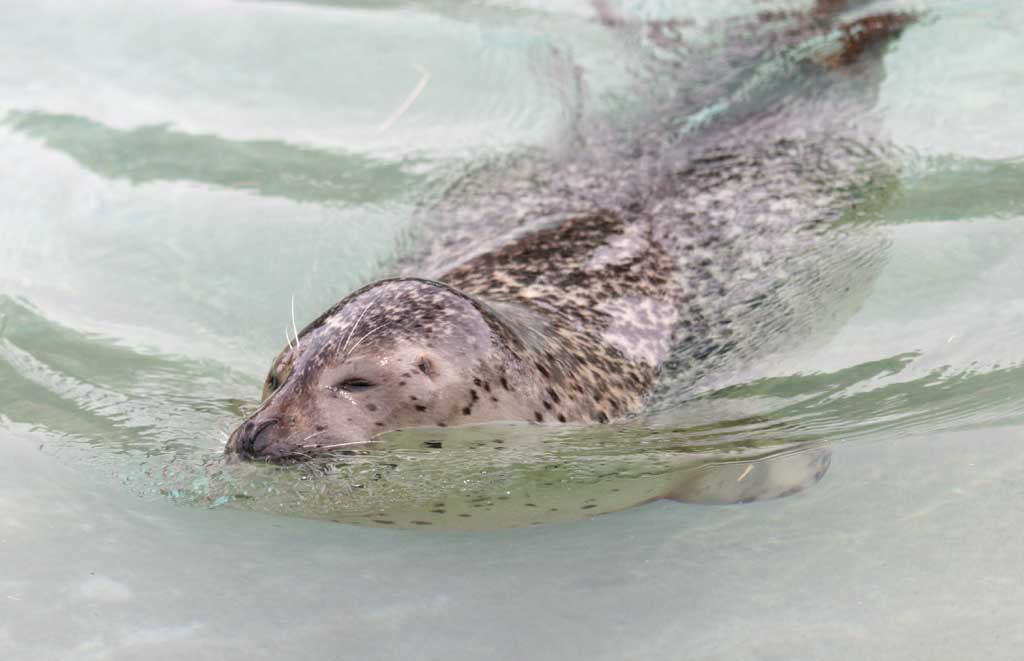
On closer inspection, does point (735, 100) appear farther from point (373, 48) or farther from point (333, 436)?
point (333, 436)

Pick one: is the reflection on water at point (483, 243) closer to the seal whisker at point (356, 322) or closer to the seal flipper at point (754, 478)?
the seal flipper at point (754, 478)

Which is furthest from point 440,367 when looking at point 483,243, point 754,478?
point 483,243

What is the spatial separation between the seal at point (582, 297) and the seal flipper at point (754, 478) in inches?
16.7

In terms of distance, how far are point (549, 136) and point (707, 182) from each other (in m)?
1.40

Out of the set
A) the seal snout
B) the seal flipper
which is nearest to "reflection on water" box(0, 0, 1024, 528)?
the seal flipper

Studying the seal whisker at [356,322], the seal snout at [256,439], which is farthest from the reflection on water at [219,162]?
the seal snout at [256,439]

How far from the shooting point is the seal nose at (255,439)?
3.82 m

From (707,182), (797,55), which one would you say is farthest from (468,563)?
(797,55)

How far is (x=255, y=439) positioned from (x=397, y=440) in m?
0.45

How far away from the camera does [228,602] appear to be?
3.75 meters

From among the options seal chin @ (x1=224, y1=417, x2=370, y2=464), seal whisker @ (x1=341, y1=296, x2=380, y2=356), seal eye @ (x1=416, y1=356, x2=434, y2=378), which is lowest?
seal chin @ (x1=224, y1=417, x2=370, y2=464)

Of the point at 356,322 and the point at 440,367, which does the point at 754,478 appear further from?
the point at 356,322

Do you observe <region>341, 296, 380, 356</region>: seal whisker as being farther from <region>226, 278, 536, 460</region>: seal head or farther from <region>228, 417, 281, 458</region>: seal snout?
<region>228, 417, 281, 458</region>: seal snout

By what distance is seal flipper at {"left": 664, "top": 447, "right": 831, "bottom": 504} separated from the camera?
4125 millimetres
